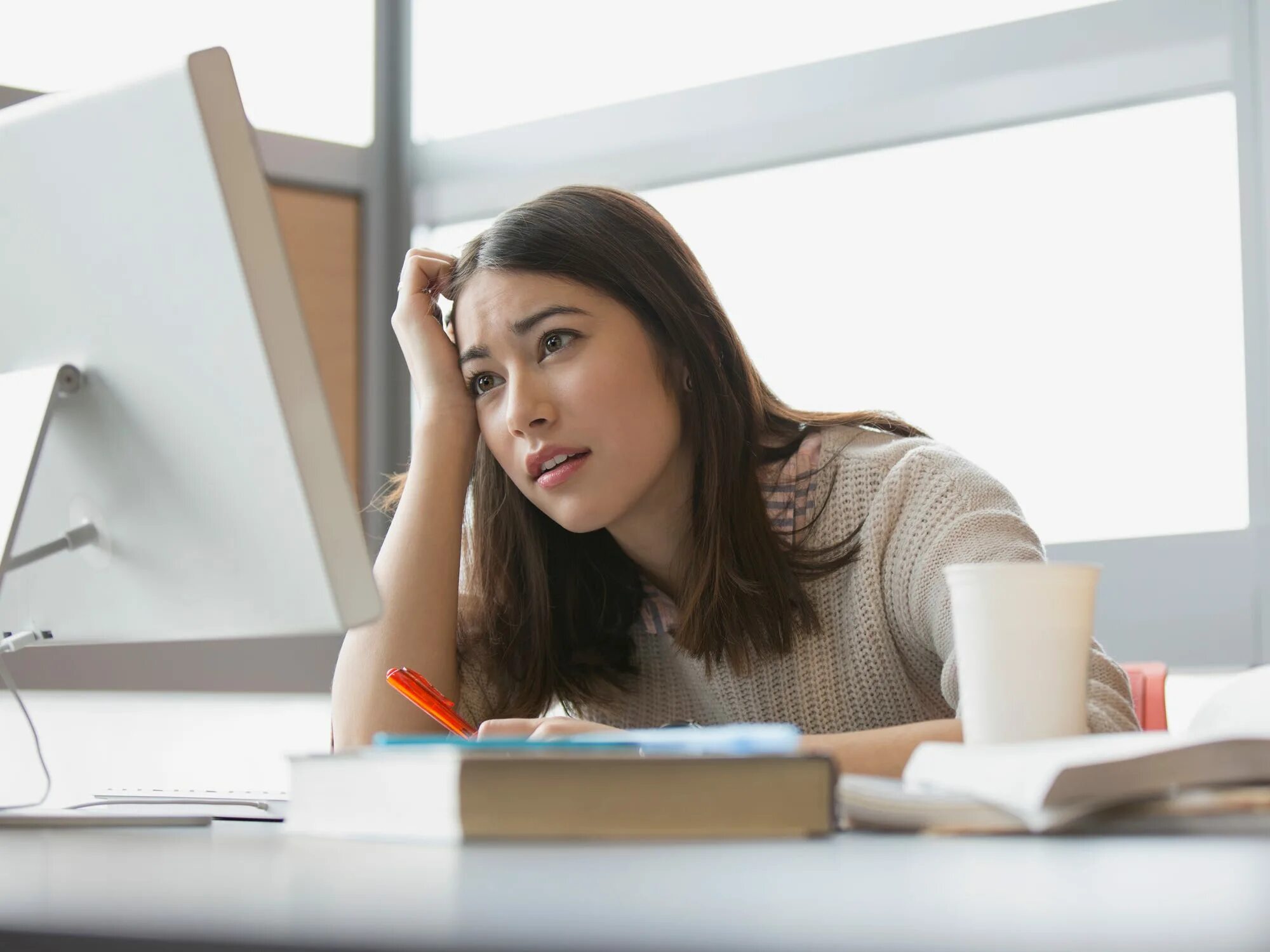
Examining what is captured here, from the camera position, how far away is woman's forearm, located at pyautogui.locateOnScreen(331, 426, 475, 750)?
1.51 m

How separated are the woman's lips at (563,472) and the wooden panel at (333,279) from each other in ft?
5.32

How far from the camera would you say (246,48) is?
3.15 m

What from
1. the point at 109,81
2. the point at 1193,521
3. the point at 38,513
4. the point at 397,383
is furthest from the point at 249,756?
the point at 109,81

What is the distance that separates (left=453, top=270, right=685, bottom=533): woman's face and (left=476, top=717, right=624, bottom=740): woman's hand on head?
0.54 metres

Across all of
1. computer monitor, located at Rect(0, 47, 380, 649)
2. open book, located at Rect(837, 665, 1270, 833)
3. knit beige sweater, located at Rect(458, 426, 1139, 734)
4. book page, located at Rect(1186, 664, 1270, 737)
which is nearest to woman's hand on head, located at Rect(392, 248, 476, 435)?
knit beige sweater, located at Rect(458, 426, 1139, 734)

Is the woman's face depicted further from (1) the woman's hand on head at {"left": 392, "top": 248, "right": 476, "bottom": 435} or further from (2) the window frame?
(2) the window frame

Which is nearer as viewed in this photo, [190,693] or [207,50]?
[207,50]

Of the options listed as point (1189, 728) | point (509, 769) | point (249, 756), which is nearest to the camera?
point (509, 769)

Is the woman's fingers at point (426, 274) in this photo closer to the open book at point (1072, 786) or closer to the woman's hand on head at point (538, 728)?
the woman's hand on head at point (538, 728)

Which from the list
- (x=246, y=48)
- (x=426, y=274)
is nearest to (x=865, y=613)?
A: (x=426, y=274)

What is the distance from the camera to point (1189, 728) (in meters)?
1.07

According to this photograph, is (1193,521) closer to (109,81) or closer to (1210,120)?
(1210,120)

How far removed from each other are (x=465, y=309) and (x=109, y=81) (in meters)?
0.84

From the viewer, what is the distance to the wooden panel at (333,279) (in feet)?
10.4
